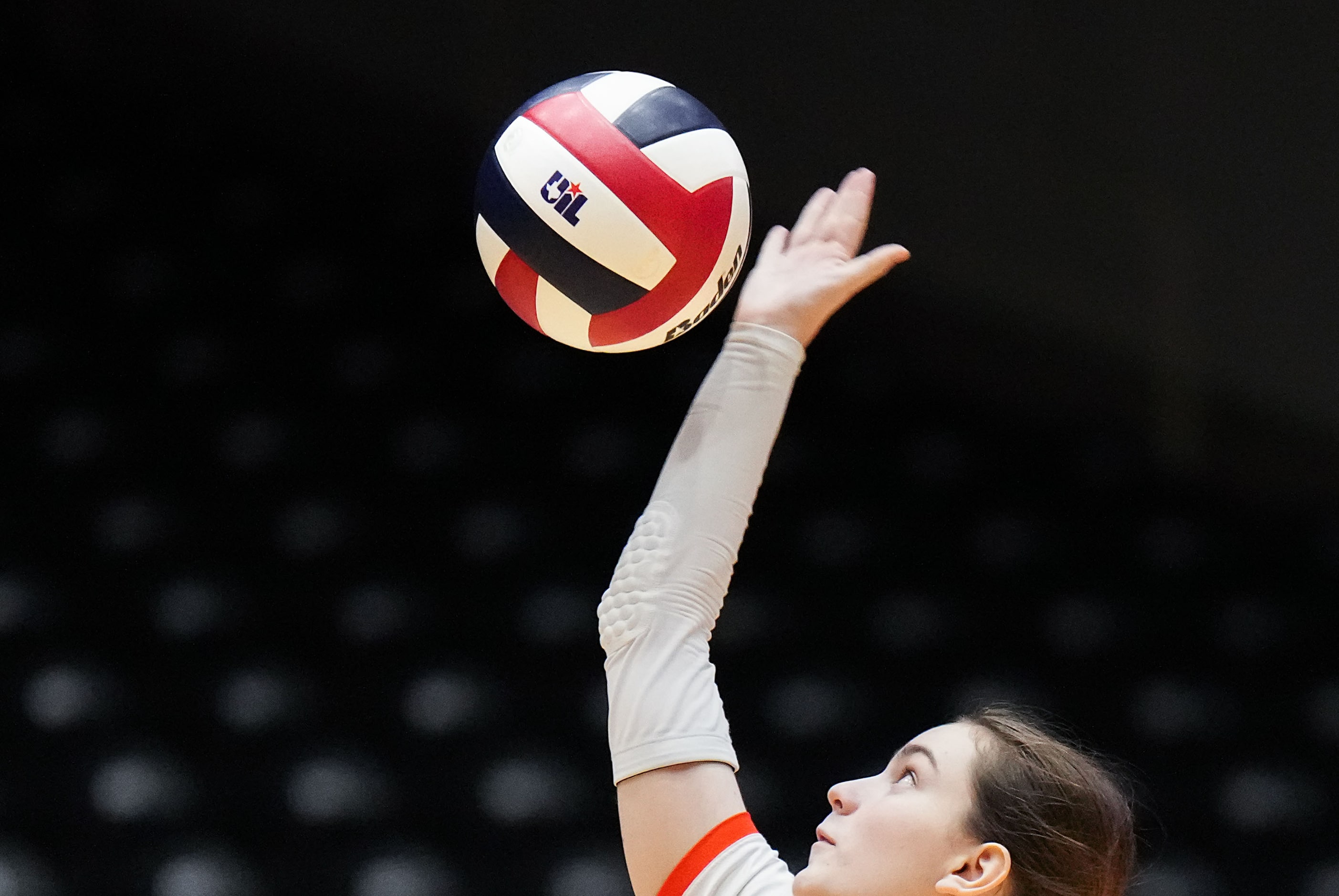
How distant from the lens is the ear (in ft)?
2.02

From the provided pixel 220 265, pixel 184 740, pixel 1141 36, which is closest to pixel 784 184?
pixel 1141 36

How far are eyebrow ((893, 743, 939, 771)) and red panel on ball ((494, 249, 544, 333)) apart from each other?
39 centimetres

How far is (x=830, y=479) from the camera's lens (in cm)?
182

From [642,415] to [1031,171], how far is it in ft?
1.99

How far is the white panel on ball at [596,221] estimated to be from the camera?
86cm

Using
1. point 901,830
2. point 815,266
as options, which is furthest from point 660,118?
point 901,830

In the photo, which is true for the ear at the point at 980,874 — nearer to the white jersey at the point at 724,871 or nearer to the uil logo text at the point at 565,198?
the white jersey at the point at 724,871

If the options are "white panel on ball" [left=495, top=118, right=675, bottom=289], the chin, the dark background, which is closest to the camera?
the chin

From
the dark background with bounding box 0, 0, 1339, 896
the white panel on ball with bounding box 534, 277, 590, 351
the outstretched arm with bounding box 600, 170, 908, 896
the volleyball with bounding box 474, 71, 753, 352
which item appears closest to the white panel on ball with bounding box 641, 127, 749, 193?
the volleyball with bounding box 474, 71, 753, 352

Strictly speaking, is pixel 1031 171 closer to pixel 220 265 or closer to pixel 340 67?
pixel 340 67

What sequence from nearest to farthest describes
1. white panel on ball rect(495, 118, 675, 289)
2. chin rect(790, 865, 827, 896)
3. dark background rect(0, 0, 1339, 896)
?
chin rect(790, 865, 827, 896), white panel on ball rect(495, 118, 675, 289), dark background rect(0, 0, 1339, 896)

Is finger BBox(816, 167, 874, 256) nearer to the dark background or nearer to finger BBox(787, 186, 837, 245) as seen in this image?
finger BBox(787, 186, 837, 245)

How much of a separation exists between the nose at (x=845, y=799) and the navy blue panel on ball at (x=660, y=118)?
426 mm

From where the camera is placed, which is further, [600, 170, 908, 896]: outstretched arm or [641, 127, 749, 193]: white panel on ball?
[641, 127, 749, 193]: white panel on ball
